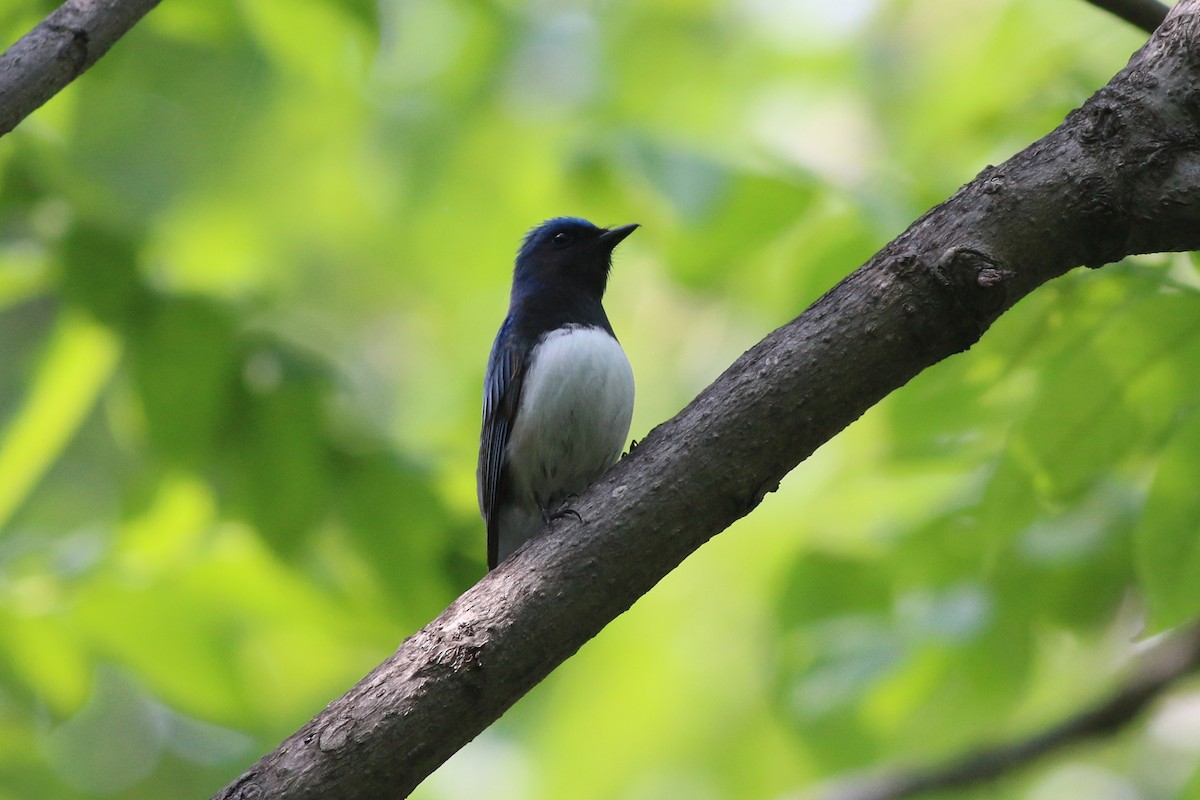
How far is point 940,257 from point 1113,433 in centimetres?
110

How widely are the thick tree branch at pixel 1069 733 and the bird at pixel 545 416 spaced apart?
226 centimetres

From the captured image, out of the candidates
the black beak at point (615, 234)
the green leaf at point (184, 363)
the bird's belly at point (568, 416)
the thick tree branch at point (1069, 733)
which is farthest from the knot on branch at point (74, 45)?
the thick tree branch at point (1069, 733)

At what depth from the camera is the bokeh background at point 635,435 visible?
4.19 meters

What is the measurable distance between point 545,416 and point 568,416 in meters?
0.11

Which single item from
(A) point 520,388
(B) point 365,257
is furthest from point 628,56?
(A) point 520,388

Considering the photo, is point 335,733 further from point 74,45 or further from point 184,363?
point 184,363

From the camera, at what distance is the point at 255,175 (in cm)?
926

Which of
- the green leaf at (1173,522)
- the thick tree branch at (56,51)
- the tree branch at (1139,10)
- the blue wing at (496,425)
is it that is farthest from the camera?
the blue wing at (496,425)

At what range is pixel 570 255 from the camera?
6301 millimetres

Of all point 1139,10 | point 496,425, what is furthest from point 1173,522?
point 496,425

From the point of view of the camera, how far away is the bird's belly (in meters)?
5.04

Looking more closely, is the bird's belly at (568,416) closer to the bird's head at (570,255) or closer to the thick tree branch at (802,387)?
the bird's head at (570,255)

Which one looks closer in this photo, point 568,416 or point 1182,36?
point 1182,36

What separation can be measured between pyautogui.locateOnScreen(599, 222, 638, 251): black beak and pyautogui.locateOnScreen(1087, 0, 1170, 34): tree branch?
8.79 ft
